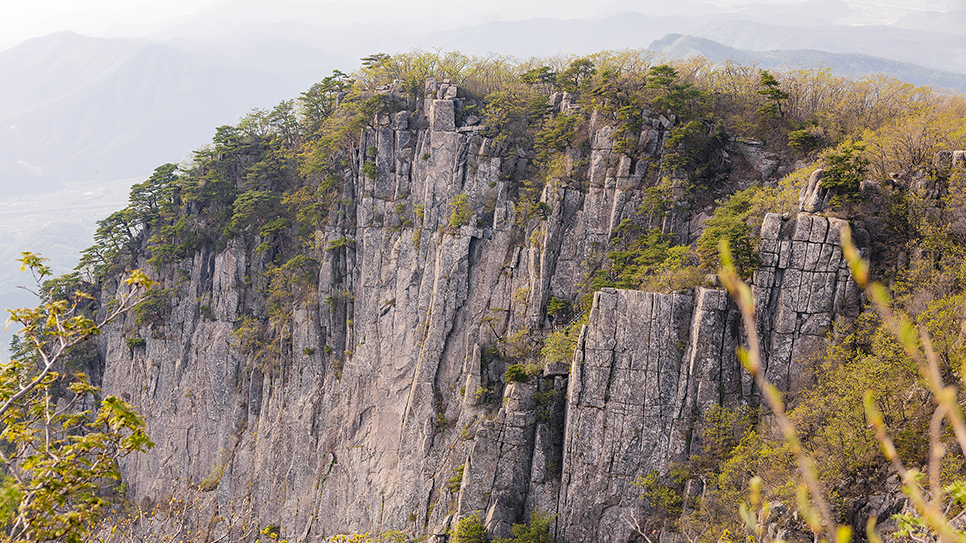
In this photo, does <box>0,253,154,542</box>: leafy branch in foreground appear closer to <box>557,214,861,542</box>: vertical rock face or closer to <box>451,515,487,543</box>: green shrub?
<box>451,515,487,543</box>: green shrub

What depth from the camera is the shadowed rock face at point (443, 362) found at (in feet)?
83.8

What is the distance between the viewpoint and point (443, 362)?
3875 cm

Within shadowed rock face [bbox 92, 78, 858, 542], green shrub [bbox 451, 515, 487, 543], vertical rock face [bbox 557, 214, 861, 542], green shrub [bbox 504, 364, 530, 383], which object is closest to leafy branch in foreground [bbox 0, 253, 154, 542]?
shadowed rock face [bbox 92, 78, 858, 542]

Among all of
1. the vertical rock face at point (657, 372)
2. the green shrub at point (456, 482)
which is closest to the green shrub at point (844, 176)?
the vertical rock face at point (657, 372)

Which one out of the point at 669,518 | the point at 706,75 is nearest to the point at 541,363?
the point at 669,518

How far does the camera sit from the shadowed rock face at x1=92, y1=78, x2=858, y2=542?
25.5 m

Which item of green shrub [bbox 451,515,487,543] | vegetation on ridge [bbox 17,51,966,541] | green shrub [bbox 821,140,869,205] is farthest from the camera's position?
green shrub [bbox 451,515,487,543]

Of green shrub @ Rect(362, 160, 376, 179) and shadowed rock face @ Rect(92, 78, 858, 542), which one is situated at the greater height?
→ green shrub @ Rect(362, 160, 376, 179)

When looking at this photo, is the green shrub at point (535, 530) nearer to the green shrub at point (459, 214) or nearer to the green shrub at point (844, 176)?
the green shrub at point (459, 214)

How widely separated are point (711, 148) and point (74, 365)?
63.0 meters

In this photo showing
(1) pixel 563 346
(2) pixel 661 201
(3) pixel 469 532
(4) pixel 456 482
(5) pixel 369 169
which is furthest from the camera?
(5) pixel 369 169

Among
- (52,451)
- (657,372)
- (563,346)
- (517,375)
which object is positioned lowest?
(517,375)

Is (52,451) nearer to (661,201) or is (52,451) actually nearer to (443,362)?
(443,362)

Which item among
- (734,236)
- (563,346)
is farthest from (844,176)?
(563,346)
